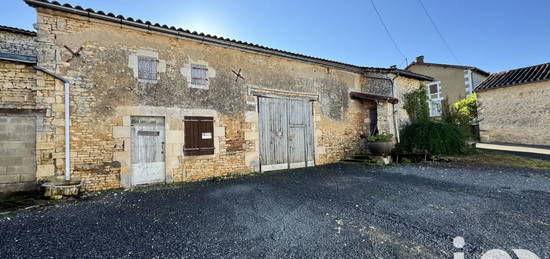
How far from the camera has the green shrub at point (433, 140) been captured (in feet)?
26.2

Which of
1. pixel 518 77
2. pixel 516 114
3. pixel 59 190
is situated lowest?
pixel 59 190

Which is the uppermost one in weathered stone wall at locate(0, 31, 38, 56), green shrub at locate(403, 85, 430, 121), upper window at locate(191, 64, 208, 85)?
weathered stone wall at locate(0, 31, 38, 56)

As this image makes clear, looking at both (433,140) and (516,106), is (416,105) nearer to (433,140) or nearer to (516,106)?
(433,140)

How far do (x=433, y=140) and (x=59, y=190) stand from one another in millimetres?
10657

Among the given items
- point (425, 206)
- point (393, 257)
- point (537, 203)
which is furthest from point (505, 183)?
point (393, 257)

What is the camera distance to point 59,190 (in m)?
4.15

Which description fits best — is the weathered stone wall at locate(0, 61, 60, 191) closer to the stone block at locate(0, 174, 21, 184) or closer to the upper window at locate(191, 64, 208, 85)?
the stone block at locate(0, 174, 21, 184)

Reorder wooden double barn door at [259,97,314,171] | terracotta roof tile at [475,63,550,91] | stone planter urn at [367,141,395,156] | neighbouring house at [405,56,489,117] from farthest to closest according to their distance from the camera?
neighbouring house at [405,56,489,117], terracotta roof tile at [475,63,550,91], stone planter urn at [367,141,395,156], wooden double barn door at [259,97,314,171]

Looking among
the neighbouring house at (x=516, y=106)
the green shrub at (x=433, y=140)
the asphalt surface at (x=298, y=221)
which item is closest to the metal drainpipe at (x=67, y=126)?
the asphalt surface at (x=298, y=221)

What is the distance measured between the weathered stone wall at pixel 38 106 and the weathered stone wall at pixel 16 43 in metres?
1.90

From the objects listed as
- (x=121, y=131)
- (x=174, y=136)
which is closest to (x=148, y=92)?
(x=121, y=131)

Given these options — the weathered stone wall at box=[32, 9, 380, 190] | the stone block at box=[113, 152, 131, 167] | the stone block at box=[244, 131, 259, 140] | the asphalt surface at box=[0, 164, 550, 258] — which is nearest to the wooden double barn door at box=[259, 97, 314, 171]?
the stone block at box=[244, 131, 259, 140]

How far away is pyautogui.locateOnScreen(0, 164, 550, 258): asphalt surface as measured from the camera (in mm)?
2264

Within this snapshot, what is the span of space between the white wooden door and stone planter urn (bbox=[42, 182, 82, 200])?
1.03 m
